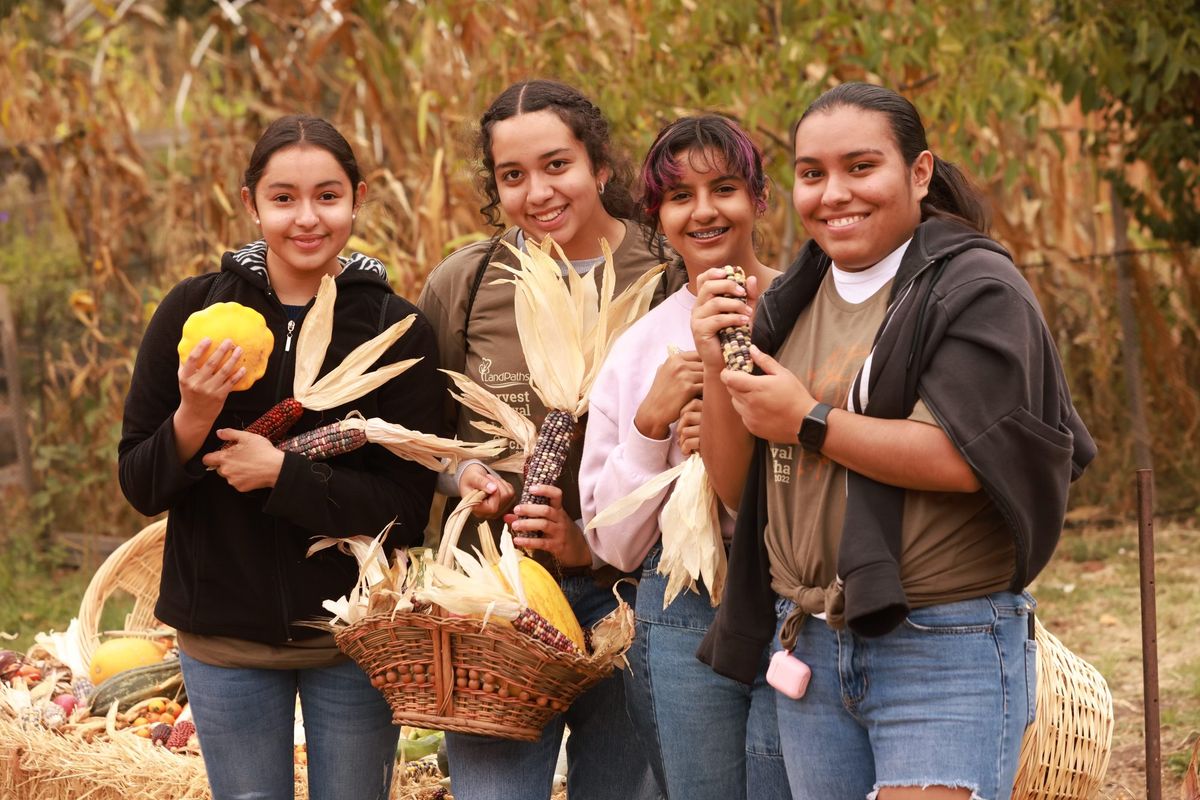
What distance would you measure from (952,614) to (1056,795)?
115 cm

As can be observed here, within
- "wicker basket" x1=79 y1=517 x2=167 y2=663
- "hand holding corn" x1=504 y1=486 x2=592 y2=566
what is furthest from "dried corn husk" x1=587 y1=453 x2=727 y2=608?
"wicker basket" x1=79 y1=517 x2=167 y2=663

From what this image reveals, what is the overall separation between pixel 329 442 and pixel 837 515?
1169mm

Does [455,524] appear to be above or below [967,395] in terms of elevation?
below

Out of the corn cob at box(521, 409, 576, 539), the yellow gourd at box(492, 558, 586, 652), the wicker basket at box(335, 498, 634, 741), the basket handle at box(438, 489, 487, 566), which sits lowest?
the wicker basket at box(335, 498, 634, 741)

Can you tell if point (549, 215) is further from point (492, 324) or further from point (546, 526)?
point (546, 526)

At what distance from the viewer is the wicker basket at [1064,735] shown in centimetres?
313

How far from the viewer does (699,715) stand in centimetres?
275

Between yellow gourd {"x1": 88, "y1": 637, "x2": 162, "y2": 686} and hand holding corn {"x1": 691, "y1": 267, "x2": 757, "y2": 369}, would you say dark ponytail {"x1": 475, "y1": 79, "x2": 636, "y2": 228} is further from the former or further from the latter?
yellow gourd {"x1": 88, "y1": 637, "x2": 162, "y2": 686}

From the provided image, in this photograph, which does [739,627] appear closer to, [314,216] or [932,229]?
[932,229]

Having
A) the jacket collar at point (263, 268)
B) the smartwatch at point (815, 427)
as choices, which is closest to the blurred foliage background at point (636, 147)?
the jacket collar at point (263, 268)

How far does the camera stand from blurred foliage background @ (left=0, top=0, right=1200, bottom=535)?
5.81m

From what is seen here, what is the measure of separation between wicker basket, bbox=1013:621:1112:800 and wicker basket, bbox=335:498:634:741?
1.05 m

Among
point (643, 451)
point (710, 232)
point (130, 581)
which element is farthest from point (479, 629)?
point (130, 581)

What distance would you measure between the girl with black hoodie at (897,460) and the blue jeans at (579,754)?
70 cm
